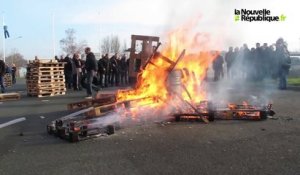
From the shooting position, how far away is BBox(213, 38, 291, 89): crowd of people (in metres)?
18.5

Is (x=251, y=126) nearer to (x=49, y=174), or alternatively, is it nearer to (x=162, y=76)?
(x=162, y=76)

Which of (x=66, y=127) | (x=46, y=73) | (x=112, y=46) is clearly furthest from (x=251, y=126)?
(x=112, y=46)

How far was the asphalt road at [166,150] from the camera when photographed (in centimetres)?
609

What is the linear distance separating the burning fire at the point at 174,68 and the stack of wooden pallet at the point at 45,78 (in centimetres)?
922

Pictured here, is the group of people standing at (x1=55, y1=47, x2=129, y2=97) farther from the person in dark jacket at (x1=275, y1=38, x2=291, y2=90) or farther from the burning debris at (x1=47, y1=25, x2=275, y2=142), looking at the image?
the burning debris at (x1=47, y1=25, x2=275, y2=142)

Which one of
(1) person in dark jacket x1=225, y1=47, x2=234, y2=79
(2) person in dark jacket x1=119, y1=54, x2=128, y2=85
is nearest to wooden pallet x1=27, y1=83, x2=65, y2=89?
(2) person in dark jacket x1=119, y1=54, x2=128, y2=85

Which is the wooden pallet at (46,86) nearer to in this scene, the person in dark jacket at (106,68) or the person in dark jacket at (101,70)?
the person in dark jacket at (101,70)

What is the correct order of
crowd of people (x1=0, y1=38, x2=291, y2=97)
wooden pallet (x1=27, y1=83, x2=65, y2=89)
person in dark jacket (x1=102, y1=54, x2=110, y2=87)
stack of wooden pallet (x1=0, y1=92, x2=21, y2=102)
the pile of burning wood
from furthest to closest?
person in dark jacket (x1=102, y1=54, x2=110, y2=87) < wooden pallet (x1=27, y1=83, x2=65, y2=89) < crowd of people (x1=0, y1=38, x2=291, y2=97) < stack of wooden pallet (x1=0, y1=92, x2=21, y2=102) < the pile of burning wood

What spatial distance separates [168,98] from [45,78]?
34.2ft

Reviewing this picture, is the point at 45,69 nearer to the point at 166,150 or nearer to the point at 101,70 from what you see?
the point at 101,70

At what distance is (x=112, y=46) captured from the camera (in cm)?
6281

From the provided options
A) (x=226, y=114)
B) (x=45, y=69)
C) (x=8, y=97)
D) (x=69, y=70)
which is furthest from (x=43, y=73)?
(x=226, y=114)

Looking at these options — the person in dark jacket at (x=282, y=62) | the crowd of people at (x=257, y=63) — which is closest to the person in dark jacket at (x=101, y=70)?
the crowd of people at (x=257, y=63)

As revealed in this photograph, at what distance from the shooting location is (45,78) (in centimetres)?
1945
